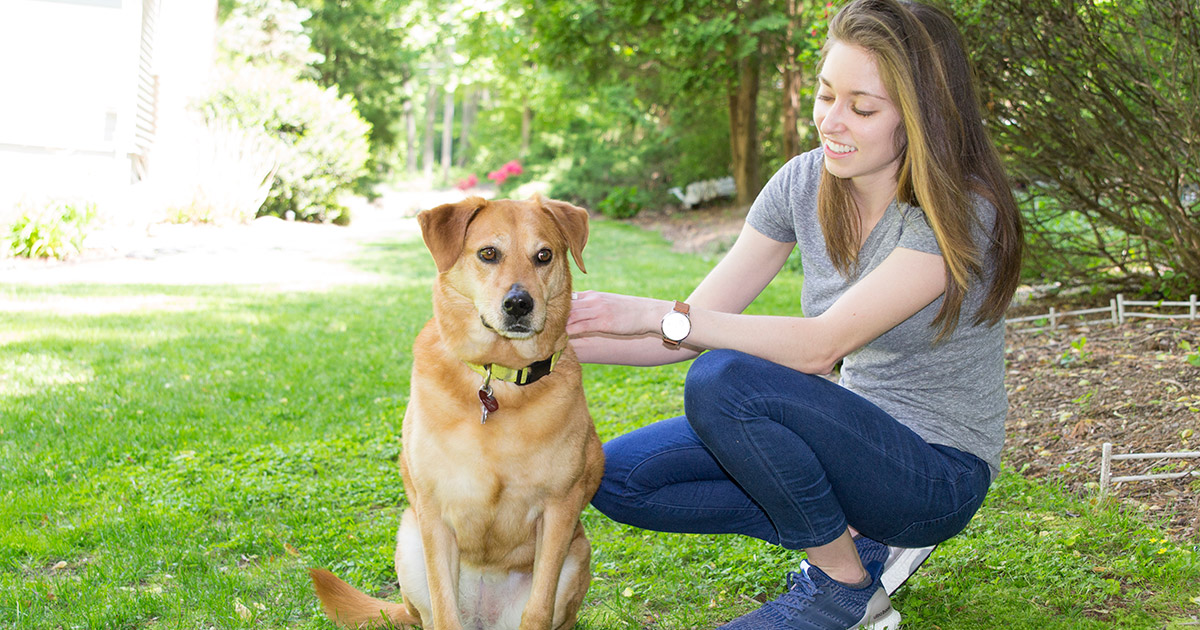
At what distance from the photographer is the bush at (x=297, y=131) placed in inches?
639

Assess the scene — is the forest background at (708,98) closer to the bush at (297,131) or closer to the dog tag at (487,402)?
the bush at (297,131)

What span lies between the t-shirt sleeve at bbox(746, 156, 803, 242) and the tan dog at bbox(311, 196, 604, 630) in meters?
0.65

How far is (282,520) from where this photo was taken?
4137 mm

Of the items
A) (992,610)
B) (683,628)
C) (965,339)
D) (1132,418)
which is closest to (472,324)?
(683,628)

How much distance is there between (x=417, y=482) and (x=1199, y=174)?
4.84 m

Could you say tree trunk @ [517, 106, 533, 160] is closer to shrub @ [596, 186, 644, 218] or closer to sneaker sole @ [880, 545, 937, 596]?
shrub @ [596, 186, 644, 218]

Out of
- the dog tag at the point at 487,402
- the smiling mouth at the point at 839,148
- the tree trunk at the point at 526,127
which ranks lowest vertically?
the dog tag at the point at 487,402

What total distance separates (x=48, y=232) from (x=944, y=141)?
35.2 ft

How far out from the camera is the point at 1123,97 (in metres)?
5.86

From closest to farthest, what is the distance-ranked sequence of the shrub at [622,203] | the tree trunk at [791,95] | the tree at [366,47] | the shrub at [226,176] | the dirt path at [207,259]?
Answer: the dirt path at [207,259] < the shrub at [226,176] < the tree trunk at [791,95] < the shrub at [622,203] < the tree at [366,47]

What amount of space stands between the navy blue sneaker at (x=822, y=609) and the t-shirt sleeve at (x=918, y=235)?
1028 mm

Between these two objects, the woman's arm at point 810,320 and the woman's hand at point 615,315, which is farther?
the woman's hand at point 615,315

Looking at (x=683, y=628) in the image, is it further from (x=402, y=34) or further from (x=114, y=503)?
(x=402, y=34)

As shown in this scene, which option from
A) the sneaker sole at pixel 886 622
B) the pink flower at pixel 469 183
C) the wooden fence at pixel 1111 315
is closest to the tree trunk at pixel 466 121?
the pink flower at pixel 469 183
